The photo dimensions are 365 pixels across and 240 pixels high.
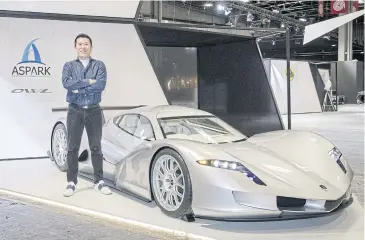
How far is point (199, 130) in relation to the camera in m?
3.77

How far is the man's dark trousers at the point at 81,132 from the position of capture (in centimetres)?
398

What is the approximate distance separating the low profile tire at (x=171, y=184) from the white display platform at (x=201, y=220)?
10cm

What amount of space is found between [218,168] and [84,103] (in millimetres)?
1687

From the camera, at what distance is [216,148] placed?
123 inches

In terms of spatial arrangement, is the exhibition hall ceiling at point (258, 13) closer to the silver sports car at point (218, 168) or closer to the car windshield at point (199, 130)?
the car windshield at point (199, 130)

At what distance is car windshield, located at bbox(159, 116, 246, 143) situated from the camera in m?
3.64

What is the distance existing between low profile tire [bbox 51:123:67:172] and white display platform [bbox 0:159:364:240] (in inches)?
21.4

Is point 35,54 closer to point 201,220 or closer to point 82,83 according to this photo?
point 82,83

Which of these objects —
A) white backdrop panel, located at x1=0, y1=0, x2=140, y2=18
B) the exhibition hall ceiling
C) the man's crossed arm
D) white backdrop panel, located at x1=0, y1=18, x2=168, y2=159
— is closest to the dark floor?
the man's crossed arm

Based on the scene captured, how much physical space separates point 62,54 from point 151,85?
148cm

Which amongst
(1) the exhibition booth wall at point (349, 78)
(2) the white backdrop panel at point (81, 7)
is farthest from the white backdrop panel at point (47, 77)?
(1) the exhibition booth wall at point (349, 78)

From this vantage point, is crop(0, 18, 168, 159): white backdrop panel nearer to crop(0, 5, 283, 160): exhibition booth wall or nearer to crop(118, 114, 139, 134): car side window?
crop(0, 5, 283, 160): exhibition booth wall

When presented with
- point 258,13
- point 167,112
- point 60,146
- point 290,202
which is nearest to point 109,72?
point 60,146

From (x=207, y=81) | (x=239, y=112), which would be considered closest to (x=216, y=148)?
(x=239, y=112)
